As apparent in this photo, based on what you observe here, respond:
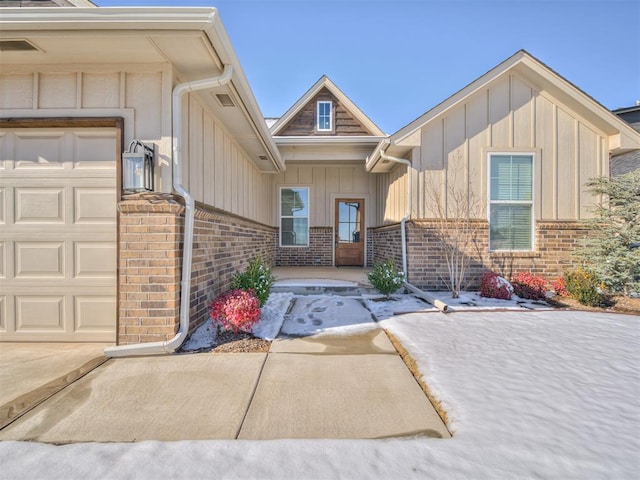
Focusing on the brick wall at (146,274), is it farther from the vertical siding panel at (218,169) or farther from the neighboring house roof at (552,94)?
the neighboring house roof at (552,94)

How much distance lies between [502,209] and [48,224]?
24.2 ft

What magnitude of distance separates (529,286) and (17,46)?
8.01m

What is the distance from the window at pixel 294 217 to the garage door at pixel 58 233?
253 inches

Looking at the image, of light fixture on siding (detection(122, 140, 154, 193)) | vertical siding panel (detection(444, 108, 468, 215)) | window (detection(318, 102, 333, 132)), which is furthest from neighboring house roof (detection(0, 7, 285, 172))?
window (detection(318, 102, 333, 132))

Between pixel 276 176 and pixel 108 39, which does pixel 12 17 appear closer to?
pixel 108 39

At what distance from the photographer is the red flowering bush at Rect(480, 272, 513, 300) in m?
5.38

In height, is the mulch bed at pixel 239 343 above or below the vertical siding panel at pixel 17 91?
below

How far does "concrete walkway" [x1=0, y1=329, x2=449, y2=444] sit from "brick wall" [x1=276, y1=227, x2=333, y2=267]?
6514mm

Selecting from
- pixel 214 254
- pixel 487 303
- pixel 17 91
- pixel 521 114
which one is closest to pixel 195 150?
pixel 214 254

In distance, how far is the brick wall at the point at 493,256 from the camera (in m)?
6.08

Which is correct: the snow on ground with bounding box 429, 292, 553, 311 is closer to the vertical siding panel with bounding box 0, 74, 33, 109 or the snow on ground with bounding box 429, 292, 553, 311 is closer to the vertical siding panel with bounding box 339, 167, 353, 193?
the vertical siding panel with bounding box 339, 167, 353, 193

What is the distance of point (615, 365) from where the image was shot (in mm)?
2814

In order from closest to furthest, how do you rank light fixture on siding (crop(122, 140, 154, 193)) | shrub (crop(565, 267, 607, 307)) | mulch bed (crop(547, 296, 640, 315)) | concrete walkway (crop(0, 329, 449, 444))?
concrete walkway (crop(0, 329, 449, 444)) → light fixture on siding (crop(122, 140, 154, 193)) → mulch bed (crop(547, 296, 640, 315)) → shrub (crop(565, 267, 607, 307))

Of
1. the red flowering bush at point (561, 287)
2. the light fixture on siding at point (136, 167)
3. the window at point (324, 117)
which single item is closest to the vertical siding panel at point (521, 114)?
the red flowering bush at point (561, 287)
